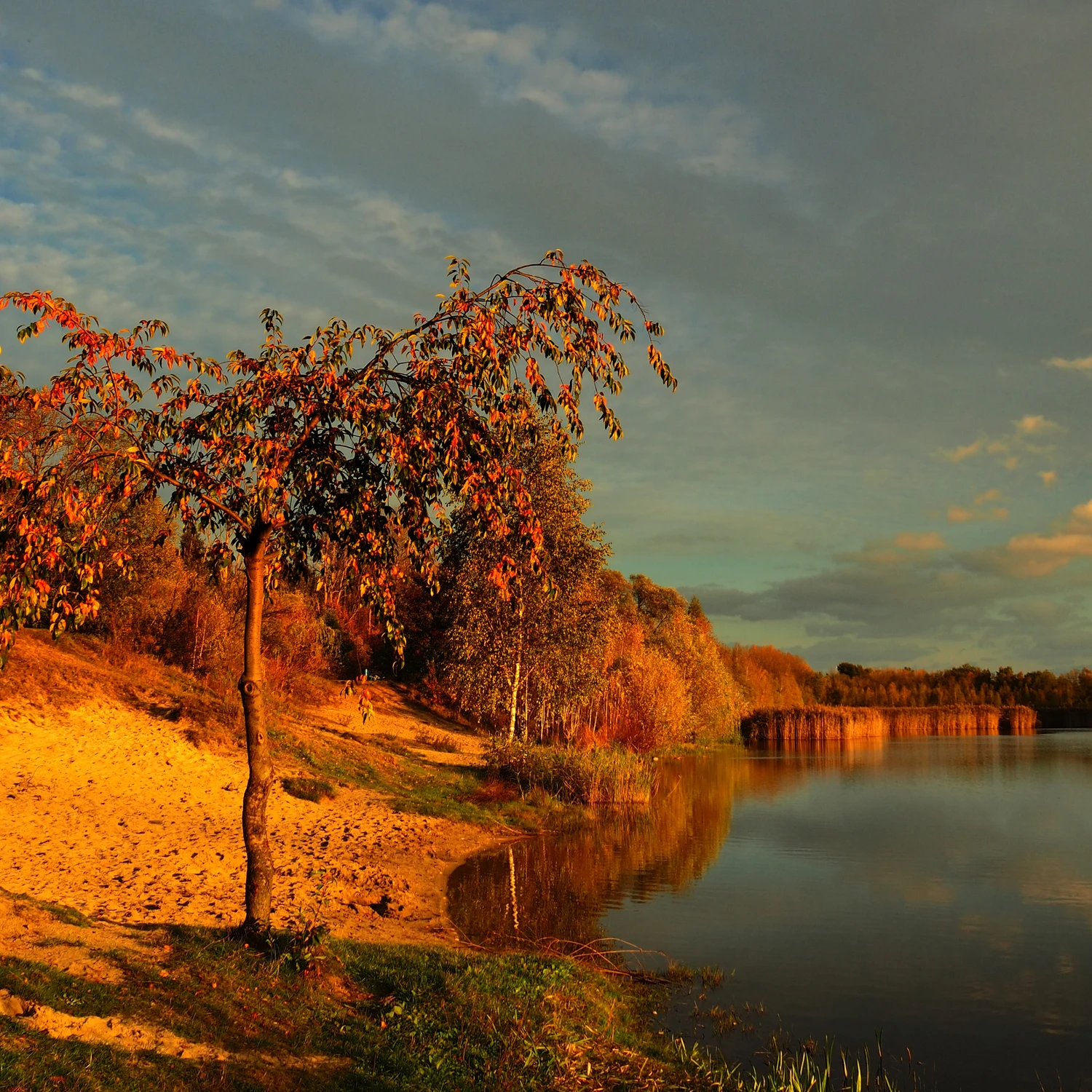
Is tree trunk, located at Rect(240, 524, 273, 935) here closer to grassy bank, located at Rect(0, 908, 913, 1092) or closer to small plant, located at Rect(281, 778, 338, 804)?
grassy bank, located at Rect(0, 908, 913, 1092)

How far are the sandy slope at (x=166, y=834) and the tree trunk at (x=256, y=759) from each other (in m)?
2.87

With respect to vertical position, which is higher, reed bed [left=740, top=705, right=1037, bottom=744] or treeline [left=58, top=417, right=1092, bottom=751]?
treeline [left=58, top=417, right=1092, bottom=751]

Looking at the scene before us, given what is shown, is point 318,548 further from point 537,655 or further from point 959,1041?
point 537,655

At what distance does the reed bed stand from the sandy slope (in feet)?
194

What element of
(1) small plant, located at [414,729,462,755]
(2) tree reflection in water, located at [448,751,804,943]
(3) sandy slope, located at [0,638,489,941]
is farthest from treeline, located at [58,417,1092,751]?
(2) tree reflection in water, located at [448,751,804,943]

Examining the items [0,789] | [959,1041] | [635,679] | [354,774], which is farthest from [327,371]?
[635,679]

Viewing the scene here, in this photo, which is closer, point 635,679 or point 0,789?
point 0,789

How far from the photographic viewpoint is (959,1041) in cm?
1194

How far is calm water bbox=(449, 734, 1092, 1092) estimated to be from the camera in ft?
40.3

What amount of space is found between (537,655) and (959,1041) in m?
27.8

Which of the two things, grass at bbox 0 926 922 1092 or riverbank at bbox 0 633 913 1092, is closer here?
grass at bbox 0 926 922 1092

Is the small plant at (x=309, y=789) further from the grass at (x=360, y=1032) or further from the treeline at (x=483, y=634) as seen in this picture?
the grass at (x=360, y=1032)

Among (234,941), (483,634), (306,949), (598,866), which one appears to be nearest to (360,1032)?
(306,949)

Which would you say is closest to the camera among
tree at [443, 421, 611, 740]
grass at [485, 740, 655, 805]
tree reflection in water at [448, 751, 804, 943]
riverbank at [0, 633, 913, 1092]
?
riverbank at [0, 633, 913, 1092]
